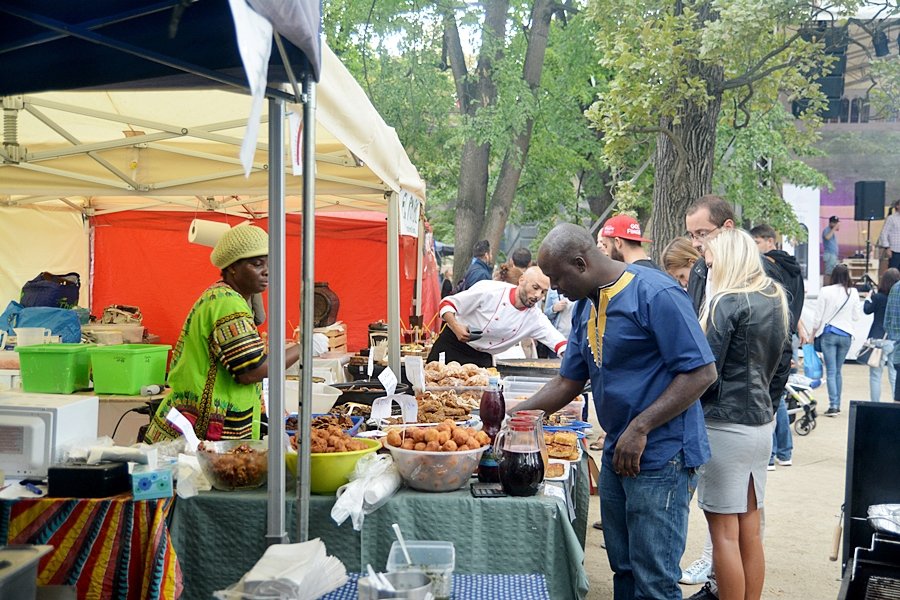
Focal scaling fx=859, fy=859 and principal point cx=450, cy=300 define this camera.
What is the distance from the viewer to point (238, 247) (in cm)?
404

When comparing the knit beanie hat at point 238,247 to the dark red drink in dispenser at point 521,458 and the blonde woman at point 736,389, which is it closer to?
the dark red drink in dispenser at point 521,458

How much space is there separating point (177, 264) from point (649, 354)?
8.55 m

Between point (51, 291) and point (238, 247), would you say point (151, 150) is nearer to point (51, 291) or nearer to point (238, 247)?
point (238, 247)

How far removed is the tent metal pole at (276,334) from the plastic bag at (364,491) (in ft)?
0.71

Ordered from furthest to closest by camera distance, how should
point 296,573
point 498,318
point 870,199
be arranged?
point 870,199 < point 498,318 < point 296,573

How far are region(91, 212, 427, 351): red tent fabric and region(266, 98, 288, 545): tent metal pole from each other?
Result: 7.56 m

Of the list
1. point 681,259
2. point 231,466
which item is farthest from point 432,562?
point 681,259

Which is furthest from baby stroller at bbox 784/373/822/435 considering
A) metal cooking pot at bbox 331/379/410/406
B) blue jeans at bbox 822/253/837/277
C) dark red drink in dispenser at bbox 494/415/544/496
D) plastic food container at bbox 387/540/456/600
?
blue jeans at bbox 822/253/837/277

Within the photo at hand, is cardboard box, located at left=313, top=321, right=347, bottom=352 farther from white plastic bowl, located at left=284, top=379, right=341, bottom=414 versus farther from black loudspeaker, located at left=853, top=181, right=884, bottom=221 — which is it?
black loudspeaker, located at left=853, top=181, right=884, bottom=221

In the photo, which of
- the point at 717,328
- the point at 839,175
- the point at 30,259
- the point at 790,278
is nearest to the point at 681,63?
the point at 790,278

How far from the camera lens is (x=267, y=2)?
1920mm

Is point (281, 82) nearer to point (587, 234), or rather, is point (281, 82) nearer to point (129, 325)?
point (587, 234)

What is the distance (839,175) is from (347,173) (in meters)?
21.7

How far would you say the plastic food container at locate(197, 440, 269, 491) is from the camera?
3.29 m
